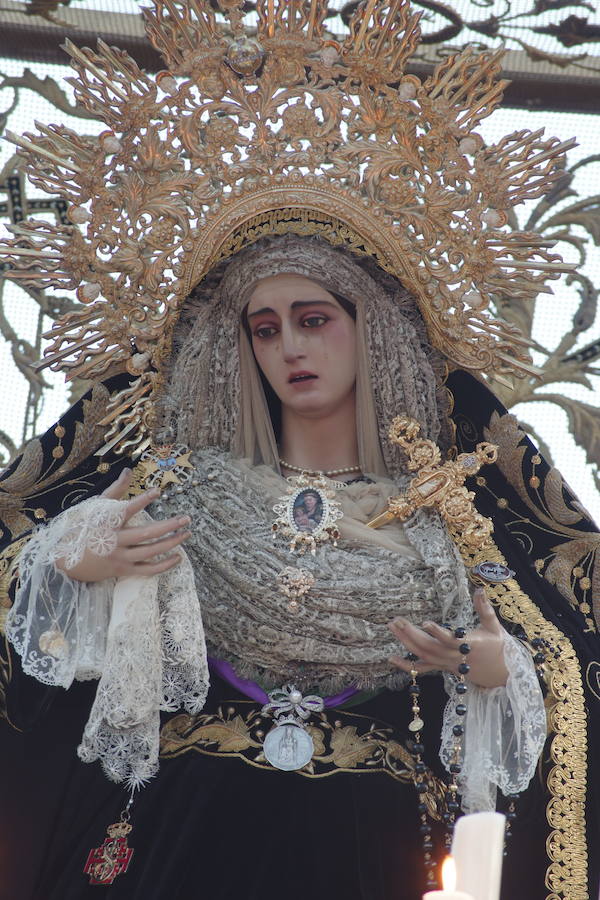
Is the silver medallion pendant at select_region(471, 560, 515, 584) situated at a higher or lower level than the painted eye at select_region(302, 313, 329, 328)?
lower

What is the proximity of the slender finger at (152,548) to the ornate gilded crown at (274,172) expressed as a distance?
1.89 ft

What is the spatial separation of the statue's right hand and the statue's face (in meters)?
0.65

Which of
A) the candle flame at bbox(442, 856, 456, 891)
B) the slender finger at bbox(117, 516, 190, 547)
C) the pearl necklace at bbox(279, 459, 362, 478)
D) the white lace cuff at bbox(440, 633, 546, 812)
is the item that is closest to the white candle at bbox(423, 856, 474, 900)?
the candle flame at bbox(442, 856, 456, 891)

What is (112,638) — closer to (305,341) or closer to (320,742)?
(320,742)

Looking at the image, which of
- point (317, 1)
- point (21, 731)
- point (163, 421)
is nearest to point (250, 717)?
point (21, 731)

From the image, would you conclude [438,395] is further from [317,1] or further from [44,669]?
[44,669]

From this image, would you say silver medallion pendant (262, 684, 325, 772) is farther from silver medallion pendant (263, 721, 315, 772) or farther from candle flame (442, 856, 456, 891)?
candle flame (442, 856, 456, 891)

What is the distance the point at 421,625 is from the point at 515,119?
2209 millimetres

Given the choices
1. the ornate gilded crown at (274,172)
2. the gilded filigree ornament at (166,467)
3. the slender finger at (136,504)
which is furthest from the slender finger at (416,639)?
the ornate gilded crown at (274,172)

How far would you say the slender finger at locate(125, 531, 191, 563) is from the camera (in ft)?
11.2

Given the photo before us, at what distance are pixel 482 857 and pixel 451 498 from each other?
6.43 ft

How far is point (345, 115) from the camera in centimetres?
391

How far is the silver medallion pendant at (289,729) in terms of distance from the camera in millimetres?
3422

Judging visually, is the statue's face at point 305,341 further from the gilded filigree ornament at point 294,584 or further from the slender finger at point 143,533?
the slender finger at point 143,533
